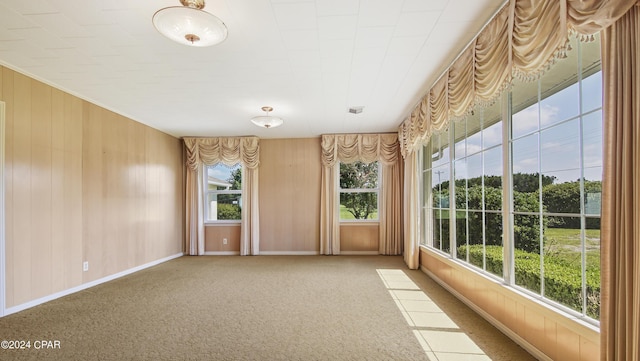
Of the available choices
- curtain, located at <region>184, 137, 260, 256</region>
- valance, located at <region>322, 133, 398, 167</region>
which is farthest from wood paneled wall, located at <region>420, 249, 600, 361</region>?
curtain, located at <region>184, 137, 260, 256</region>

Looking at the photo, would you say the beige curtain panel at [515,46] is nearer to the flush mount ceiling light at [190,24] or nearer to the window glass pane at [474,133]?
the window glass pane at [474,133]

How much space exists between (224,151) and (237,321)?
477 centimetres

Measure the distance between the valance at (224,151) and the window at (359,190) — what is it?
84.4 inches

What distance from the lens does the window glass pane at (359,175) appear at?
23.8 feet

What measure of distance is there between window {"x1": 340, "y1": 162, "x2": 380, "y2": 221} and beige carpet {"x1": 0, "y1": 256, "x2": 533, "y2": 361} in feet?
7.48

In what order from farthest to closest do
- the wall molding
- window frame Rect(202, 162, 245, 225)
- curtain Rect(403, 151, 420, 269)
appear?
window frame Rect(202, 162, 245, 225), curtain Rect(403, 151, 420, 269), the wall molding

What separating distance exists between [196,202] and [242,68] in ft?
15.1

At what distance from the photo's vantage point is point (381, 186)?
280 inches

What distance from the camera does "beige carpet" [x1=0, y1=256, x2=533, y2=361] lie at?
8.28 ft

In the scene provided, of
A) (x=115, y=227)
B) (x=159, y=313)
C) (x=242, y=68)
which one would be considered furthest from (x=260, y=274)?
(x=242, y=68)

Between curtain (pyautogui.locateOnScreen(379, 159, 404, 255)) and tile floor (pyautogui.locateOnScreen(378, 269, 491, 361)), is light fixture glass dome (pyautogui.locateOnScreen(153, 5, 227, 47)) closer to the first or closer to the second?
tile floor (pyautogui.locateOnScreen(378, 269, 491, 361))

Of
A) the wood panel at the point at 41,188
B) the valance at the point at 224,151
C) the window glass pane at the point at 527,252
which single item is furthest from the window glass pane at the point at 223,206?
the window glass pane at the point at 527,252

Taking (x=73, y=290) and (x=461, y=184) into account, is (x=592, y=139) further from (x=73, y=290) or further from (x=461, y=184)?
(x=73, y=290)

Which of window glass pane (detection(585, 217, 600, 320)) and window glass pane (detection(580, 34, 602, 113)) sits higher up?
window glass pane (detection(580, 34, 602, 113))
